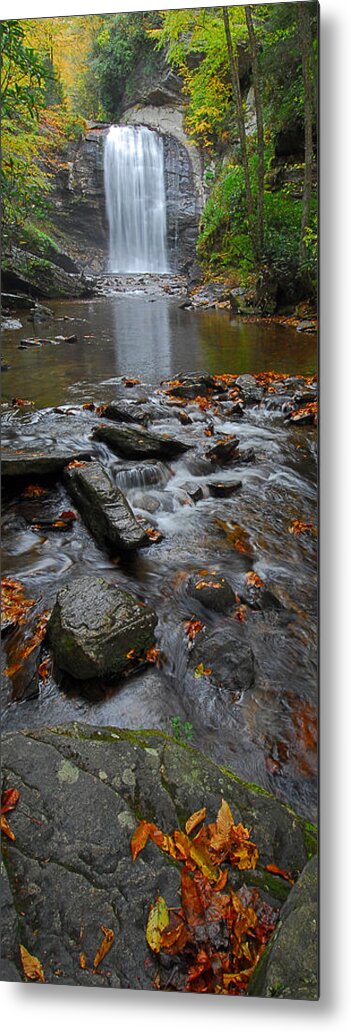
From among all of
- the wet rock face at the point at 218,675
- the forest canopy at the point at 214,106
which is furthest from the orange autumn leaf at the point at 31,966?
the forest canopy at the point at 214,106

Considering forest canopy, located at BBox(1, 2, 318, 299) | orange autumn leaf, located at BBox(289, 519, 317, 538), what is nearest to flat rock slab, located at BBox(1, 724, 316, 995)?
orange autumn leaf, located at BBox(289, 519, 317, 538)

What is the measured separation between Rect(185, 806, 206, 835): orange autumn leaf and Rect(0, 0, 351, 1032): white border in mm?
440

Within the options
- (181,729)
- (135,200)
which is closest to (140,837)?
(181,729)

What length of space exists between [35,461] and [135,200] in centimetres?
105

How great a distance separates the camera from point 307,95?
77.5 inches

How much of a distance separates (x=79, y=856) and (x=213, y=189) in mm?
2196

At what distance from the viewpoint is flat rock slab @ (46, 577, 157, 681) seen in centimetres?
187

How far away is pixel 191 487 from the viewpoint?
2.37 meters

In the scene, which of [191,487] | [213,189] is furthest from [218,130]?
[191,487]

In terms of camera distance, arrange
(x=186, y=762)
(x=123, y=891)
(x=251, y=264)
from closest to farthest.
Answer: (x=123, y=891) → (x=186, y=762) → (x=251, y=264)

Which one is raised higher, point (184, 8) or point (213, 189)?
point (184, 8)

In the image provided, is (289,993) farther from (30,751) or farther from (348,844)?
(30,751)

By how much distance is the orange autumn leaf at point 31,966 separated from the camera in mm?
1691

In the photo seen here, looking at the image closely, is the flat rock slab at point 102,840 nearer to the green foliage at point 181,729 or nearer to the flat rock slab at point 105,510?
the green foliage at point 181,729
